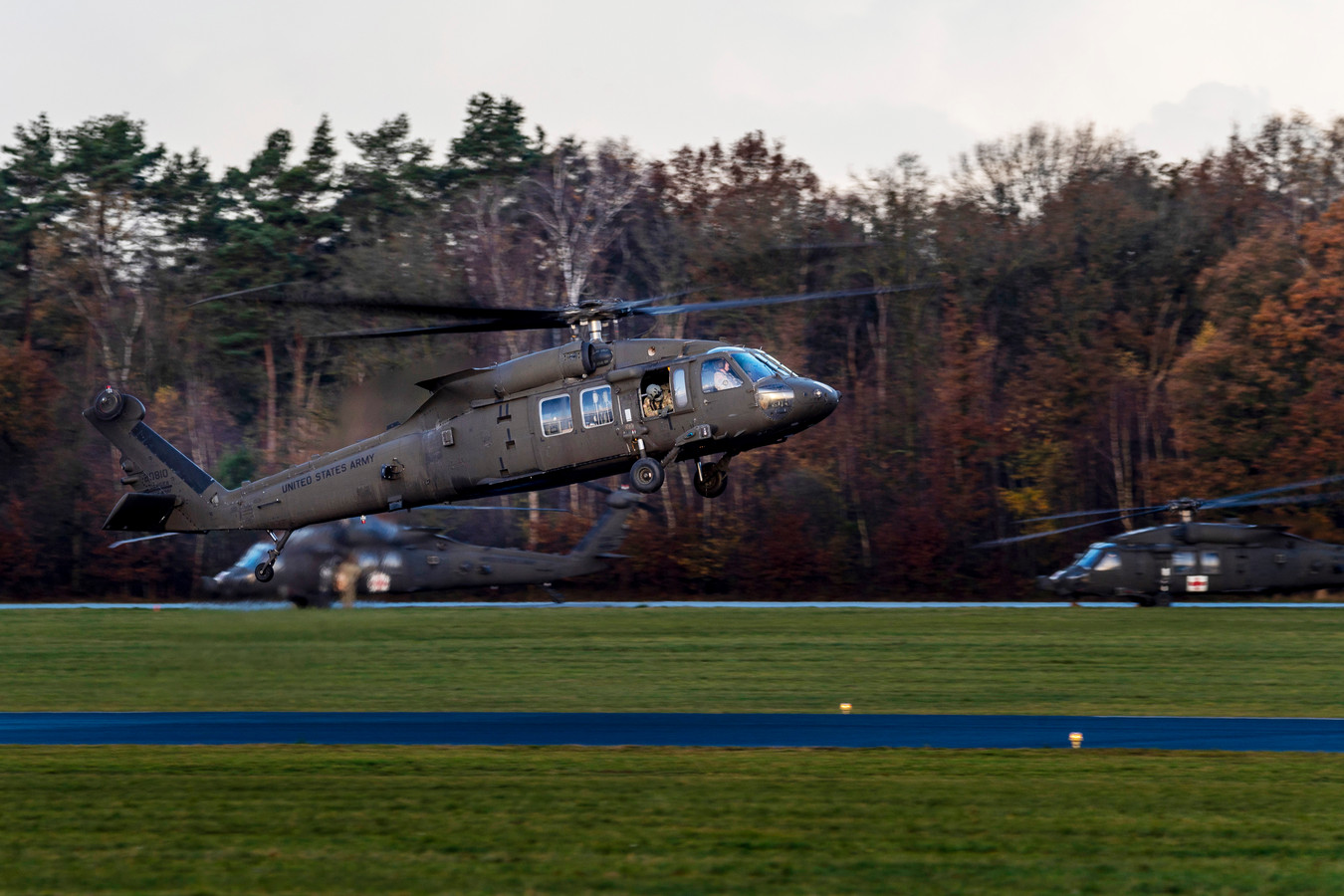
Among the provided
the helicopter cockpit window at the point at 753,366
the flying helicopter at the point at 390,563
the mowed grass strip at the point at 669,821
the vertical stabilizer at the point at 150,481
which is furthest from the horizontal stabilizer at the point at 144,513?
the helicopter cockpit window at the point at 753,366

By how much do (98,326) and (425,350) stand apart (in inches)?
724

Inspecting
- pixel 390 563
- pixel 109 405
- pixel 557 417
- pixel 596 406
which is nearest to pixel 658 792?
pixel 596 406

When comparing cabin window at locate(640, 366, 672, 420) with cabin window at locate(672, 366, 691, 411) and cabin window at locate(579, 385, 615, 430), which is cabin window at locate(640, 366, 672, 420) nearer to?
cabin window at locate(672, 366, 691, 411)

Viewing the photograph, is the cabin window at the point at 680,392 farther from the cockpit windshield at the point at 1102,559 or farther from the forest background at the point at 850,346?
the forest background at the point at 850,346

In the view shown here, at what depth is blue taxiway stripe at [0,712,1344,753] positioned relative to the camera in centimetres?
1833

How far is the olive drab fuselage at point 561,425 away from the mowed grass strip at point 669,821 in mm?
5133

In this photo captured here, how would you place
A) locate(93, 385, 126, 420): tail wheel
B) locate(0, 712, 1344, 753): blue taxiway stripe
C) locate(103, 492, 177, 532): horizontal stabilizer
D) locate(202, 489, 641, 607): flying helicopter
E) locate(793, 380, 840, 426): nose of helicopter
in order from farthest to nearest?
locate(93, 385, 126, 420): tail wheel
locate(103, 492, 177, 532): horizontal stabilizer
locate(202, 489, 641, 607): flying helicopter
locate(793, 380, 840, 426): nose of helicopter
locate(0, 712, 1344, 753): blue taxiway stripe

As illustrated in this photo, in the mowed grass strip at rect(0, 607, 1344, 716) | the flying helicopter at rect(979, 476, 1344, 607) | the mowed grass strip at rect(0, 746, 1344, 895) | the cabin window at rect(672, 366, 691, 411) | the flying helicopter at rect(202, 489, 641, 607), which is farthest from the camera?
the flying helicopter at rect(979, 476, 1344, 607)

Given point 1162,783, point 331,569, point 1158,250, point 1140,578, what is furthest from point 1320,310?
point 1162,783

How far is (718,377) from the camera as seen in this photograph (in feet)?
68.7

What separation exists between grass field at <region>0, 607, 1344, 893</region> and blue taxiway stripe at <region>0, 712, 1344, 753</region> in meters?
0.78

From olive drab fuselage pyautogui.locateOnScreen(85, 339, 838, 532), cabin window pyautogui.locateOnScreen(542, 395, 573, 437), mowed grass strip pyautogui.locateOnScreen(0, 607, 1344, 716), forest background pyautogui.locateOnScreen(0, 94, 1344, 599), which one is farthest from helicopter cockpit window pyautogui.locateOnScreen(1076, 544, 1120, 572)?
cabin window pyautogui.locateOnScreen(542, 395, 573, 437)

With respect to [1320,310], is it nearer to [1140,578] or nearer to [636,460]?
[1140,578]

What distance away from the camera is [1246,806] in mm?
13844
